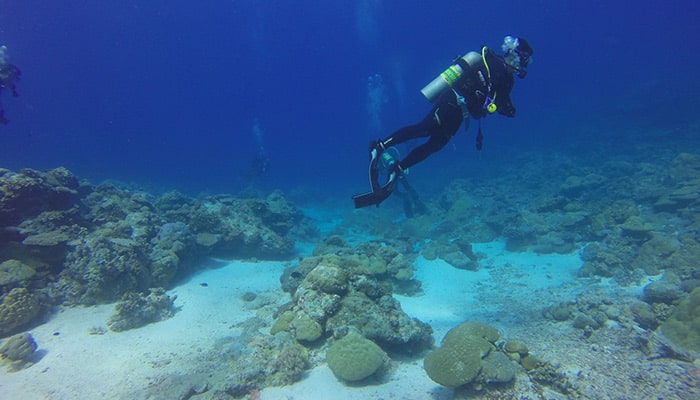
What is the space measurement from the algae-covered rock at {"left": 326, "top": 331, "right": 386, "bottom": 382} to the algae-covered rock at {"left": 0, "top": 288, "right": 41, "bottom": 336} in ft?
22.2

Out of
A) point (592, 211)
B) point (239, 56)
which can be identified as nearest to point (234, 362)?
point (592, 211)

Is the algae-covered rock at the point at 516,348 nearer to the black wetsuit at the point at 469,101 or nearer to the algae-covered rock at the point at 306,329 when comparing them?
the algae-covered rock at the point at 306,329

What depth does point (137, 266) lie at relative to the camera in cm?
816

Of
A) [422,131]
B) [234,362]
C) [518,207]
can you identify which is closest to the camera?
[234,362]

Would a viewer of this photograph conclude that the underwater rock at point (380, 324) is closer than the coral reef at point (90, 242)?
Yes

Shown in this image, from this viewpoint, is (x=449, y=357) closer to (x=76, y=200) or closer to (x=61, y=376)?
(x=61, y=376)

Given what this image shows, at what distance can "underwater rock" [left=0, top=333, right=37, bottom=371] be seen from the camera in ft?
18.9

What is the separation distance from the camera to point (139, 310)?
7.27 meters

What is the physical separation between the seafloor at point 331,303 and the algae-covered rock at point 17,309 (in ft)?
0.13

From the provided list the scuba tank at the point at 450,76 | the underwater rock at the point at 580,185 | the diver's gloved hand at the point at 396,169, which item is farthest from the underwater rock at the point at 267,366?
the underwater rock at the point at 580,185

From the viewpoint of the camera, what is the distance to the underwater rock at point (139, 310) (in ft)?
23.2

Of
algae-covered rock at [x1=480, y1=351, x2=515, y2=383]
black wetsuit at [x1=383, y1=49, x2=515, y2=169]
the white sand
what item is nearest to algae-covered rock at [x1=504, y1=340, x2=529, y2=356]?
algae-covered rock at [x1=480, y1=351, x2=515, y2=383]

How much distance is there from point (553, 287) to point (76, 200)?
49.3 ft

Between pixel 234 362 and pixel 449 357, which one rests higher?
pixel 449 357
